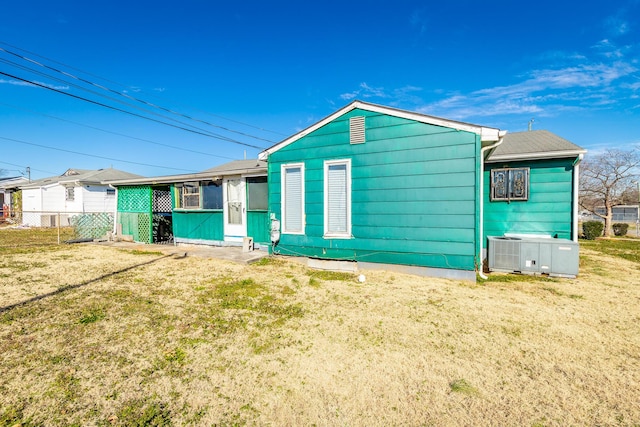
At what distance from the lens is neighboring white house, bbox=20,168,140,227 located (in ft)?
59.9

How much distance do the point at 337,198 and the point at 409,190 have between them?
1.68 m

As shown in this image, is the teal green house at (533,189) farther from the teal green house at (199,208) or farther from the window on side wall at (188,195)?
the window on side wall at (188,195)

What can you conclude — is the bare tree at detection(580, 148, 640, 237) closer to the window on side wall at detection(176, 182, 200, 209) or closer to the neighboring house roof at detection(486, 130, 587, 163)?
the neighboring house roof at detection(486, 130, 587, 163)

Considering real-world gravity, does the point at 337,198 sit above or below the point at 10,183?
below

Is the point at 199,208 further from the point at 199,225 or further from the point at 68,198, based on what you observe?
the point at 68,198

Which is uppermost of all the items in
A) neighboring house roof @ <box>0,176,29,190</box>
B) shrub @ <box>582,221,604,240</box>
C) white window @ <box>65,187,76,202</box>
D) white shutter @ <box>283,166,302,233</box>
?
neighboring house roof @ <box>0,176,29,190</box>

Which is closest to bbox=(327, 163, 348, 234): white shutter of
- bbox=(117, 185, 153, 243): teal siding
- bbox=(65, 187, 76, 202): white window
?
bbox=(117, 185, 153, 243): teal siding

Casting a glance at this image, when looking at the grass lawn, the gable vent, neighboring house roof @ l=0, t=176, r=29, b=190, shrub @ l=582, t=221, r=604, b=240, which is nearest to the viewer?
the grass lawn

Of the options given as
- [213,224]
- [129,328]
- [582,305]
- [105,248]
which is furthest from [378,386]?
[105,248]

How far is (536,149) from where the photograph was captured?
288 inches

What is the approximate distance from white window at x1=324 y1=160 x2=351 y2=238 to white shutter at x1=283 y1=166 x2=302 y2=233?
2.48 ft

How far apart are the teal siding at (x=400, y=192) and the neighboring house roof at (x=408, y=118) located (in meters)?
0.09

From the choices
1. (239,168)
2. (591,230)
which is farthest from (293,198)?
(591,230)

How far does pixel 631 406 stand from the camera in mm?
2182
